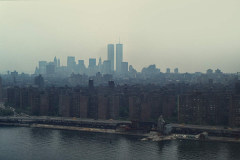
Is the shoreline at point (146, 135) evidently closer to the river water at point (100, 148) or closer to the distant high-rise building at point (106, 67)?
the river water at point (100, 148)

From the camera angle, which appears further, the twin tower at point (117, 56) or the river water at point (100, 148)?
the twin tower at point (117, 56)

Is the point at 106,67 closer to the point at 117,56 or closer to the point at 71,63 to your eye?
the point at 117,56

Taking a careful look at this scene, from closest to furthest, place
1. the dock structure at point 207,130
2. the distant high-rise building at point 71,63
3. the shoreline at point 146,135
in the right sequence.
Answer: the shoreline at point 146,135 → the dock structure at point 207,130 → the distant high-rise building at point 71,63

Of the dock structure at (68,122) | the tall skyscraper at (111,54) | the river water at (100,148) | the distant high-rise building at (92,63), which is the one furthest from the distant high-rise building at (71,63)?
the river water at (100,148)

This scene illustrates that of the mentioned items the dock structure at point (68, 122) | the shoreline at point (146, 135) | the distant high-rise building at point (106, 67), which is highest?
the distant high-rise building at point (106, 67)

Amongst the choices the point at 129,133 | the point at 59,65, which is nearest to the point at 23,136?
the point at 129,133

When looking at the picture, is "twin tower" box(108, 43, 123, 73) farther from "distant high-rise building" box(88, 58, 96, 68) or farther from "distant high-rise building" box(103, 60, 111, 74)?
"distant high-rise building" box(88, 58, 96, 68)

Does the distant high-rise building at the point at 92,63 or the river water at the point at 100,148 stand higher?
the distant high-rise building at the point at 92,63

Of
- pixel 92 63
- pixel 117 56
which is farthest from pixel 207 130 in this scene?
pixel 92 63

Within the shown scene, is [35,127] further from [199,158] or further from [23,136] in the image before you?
[199,158]
